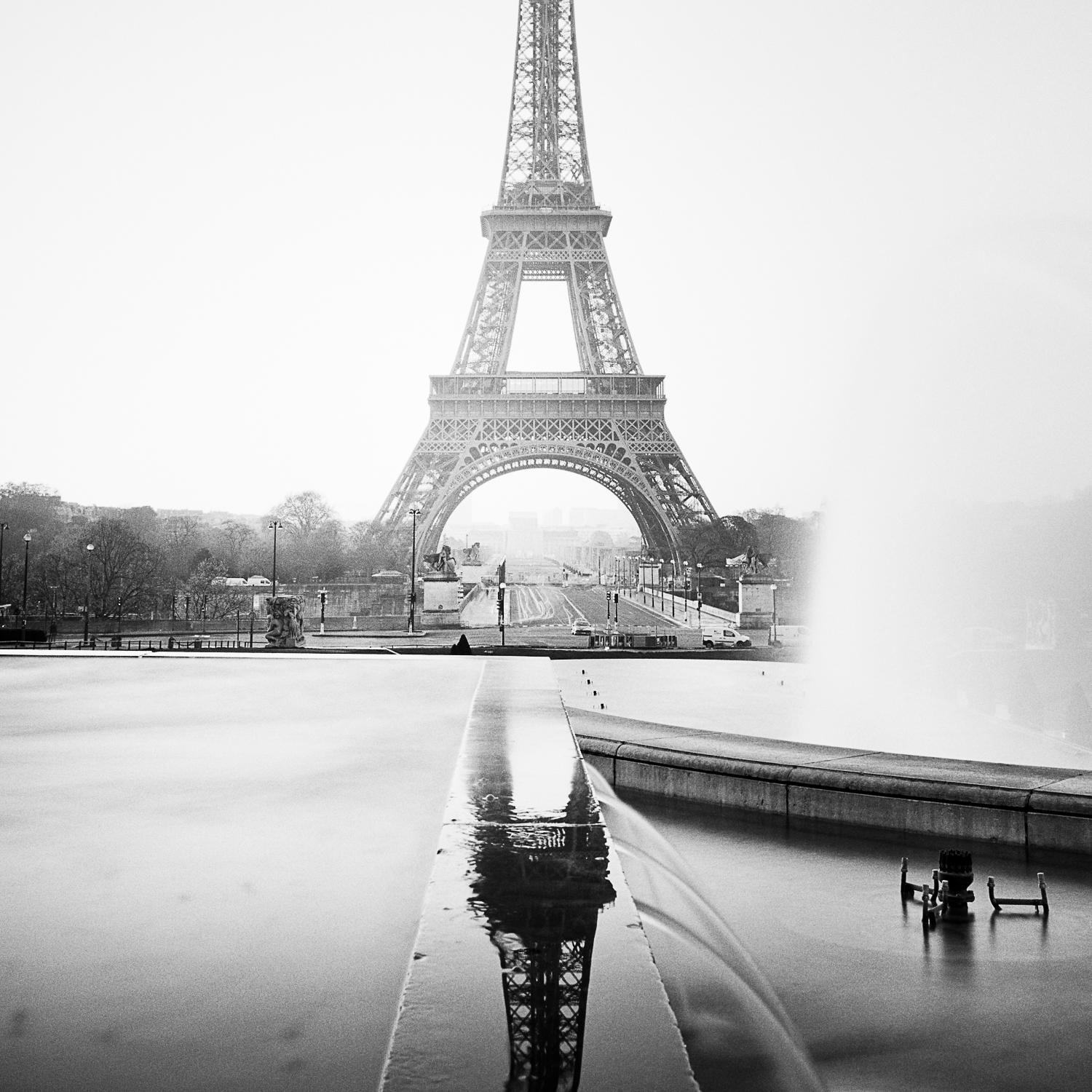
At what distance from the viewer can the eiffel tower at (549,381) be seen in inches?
2591

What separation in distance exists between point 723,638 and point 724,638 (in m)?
0.44

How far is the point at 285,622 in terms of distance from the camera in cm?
2956

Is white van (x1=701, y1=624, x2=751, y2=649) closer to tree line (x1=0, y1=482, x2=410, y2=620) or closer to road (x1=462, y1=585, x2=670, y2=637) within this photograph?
road (x1=462, y1=585, x2=670, y2=637)

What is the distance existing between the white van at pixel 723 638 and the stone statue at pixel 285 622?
12.8m

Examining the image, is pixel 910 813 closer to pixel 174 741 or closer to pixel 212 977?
pixel 174 741

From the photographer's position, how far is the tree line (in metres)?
59.8

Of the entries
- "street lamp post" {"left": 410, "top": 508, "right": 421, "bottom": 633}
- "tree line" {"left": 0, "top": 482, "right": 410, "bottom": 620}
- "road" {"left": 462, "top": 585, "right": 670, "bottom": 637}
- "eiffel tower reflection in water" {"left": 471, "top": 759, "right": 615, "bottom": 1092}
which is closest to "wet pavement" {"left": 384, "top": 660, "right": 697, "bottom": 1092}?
"eiffel tower reflection in water" {"left": 471, "top": 759, "right": 615, "bottom": 1092}

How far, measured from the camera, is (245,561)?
96250 millimetres

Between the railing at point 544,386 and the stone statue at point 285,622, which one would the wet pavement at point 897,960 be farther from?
the railing at point 544,386

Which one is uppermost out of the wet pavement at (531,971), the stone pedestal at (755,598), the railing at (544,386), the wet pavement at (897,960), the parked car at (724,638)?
the railing at (544,386)

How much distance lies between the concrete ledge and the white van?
24.3 meters

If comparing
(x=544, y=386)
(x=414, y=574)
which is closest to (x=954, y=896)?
(x=414, y=574)

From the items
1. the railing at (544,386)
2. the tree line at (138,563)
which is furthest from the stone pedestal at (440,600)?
the railing at (544,386)

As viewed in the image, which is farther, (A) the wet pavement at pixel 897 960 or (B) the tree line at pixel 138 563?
(B) the tree line at pixel 138 563
